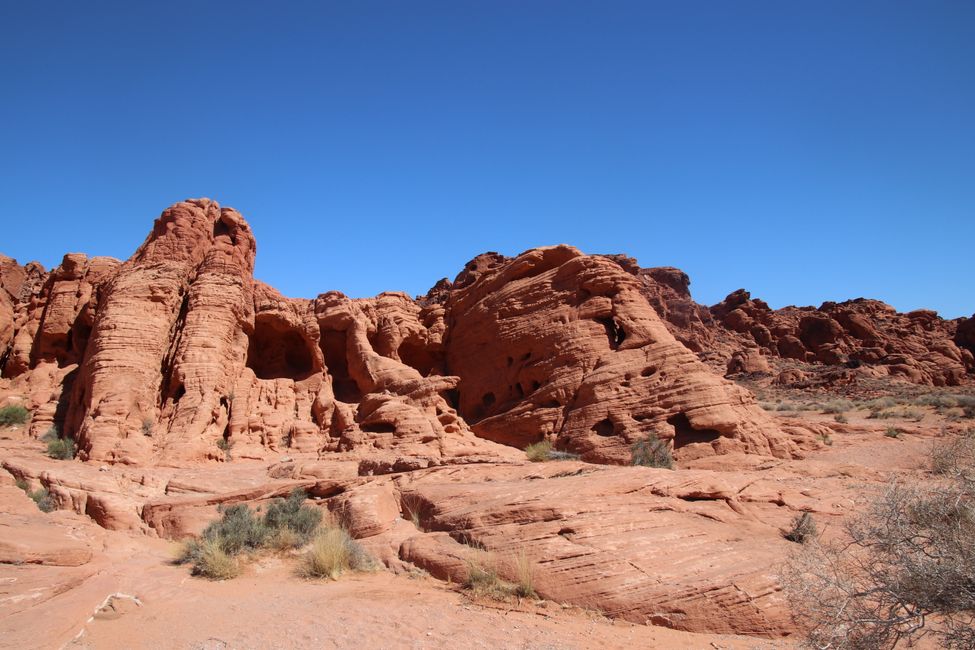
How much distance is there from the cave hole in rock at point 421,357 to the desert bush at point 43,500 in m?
15.3

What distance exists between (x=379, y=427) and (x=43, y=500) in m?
9.00

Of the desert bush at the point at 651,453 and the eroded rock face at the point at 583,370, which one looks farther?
the eroded rock face at the point at 583,370

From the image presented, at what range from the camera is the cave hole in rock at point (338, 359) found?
2511 cm

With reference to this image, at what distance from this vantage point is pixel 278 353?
25.3m

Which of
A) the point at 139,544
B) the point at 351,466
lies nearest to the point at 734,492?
the point at 351,466

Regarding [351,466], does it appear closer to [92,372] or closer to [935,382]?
[92,372]

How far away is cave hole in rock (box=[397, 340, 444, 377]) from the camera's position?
89.0 ft

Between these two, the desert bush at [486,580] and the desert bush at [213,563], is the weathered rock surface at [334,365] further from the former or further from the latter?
the desert bush at [486,580]

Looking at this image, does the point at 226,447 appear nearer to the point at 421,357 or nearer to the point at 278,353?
the point at 278,353

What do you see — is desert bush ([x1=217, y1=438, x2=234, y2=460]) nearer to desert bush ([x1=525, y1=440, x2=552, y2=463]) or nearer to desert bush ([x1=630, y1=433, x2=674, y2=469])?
desert bush ([x1=525, y1=440, x2=552, y2=463])

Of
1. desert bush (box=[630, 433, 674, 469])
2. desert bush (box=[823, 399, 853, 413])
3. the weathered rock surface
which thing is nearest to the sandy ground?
the weathered rock surface

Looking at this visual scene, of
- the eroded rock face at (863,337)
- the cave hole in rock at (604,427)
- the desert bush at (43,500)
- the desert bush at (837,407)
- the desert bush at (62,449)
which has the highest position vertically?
the eroded rock face at (863,337)

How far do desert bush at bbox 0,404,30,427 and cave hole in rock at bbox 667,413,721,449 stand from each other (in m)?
21.2

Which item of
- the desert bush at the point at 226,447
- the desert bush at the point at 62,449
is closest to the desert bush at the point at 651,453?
the desert bush at the point at 226,447
